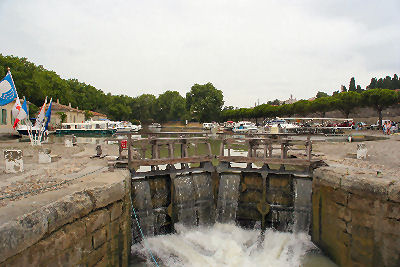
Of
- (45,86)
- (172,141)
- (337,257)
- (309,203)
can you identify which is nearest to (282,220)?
(309,203)

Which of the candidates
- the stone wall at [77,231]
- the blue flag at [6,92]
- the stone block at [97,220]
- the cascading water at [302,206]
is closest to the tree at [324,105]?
the cascading water at [302,206]

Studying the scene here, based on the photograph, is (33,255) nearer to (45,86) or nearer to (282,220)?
(282,220)

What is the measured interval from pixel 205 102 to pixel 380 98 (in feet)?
150

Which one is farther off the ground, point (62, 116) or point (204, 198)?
point (62, 116)

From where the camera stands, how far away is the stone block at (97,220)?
17.7 feet

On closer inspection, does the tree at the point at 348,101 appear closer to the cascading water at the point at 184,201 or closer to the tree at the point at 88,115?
the cascading water at the point at 184,201

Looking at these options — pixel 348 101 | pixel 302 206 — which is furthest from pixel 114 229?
pixel 348 101

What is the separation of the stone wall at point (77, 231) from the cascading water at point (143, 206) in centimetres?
150

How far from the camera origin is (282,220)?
31.5ft

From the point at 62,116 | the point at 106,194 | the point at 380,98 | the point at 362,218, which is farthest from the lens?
the point at 62,116

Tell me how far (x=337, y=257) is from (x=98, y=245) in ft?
19.5

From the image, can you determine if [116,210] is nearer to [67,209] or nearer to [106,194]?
[106,194]

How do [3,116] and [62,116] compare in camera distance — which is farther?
[62,116]

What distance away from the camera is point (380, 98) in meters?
37.4
